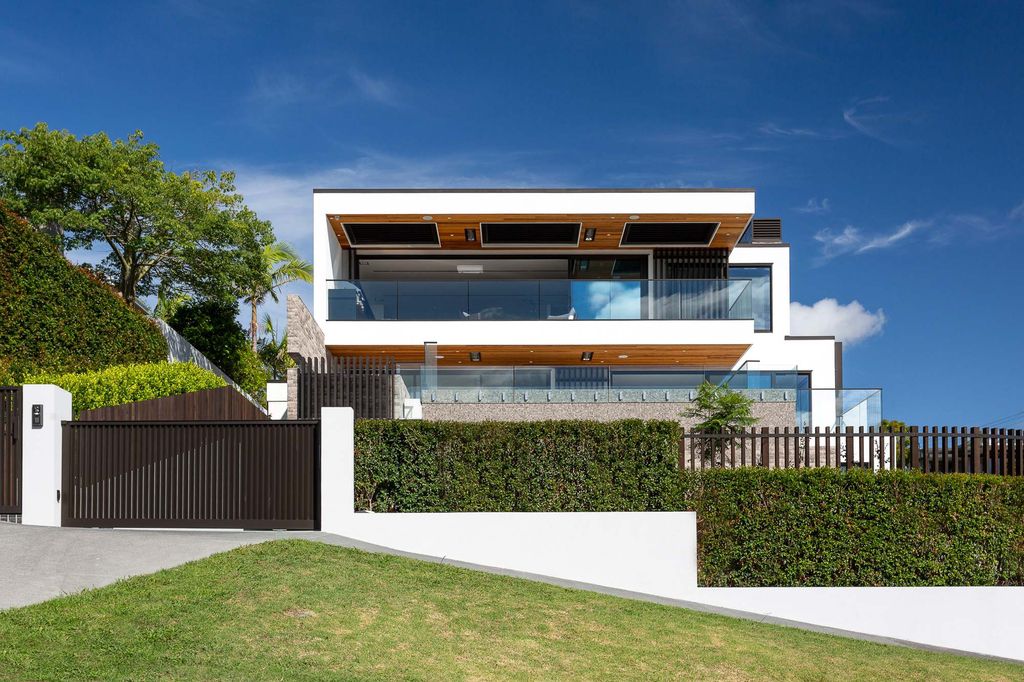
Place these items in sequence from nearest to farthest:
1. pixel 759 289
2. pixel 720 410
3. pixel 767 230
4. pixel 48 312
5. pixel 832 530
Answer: pixel 832 530 < pixel 720 410 < pixel 48 312 < pixel 759 289 < pixel 767 230

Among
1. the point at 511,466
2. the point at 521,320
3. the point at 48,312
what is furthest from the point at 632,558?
the point at 48,312

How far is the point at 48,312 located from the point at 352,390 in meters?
6.98

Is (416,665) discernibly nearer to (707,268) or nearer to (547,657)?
(547,657)

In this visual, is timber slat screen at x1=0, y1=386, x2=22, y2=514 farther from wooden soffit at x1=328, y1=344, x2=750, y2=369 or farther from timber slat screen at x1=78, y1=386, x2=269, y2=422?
wooden soffit at x1=328, y1=344, x2=750, y2=369

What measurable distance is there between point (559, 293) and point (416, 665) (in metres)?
15.8

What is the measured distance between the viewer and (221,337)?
30422mm

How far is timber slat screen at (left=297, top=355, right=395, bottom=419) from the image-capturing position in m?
17.6

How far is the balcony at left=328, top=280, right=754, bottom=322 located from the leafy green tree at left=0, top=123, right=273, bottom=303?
22.7 ft

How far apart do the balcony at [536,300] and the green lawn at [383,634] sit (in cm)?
1169

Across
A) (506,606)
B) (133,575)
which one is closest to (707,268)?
(506,606)

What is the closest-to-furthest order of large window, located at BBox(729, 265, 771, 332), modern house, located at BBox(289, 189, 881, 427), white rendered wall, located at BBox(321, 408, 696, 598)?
white rendered wall, located at BBox(321, 408, 696, 598) < modern house, located at BBox(289, 189, 881, 427) < large window, located at BBox(729, 265, 771, 332)

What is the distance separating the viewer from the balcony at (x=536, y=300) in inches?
877

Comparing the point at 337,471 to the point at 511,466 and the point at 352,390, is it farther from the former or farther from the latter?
the point at 352,390

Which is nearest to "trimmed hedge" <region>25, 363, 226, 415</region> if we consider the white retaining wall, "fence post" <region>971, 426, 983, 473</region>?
the white retaining wall
